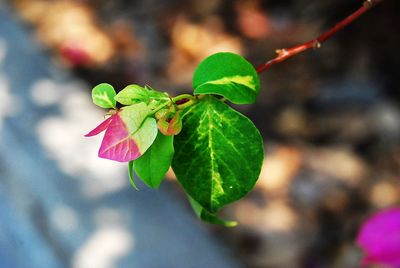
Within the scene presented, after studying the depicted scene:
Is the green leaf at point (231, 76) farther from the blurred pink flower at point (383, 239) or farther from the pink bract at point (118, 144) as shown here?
the blurred pink flower at point (383, 239)

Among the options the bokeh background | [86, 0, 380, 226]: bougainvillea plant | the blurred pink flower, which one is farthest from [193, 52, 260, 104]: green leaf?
the bokeh background

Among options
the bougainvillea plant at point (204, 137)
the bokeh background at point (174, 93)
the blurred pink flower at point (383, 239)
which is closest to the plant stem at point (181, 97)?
the bougainvillea plant at point (204, 137)

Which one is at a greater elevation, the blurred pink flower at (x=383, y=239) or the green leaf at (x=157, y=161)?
the blurred pink flower at (x=383, y=239)

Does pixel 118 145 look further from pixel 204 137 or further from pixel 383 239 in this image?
pixel 383 239

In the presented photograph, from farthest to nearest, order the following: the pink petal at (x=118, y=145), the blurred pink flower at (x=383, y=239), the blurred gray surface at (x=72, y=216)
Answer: the blurred gray surface at (x=72, y=216), the blurred pink flower at (x=383, y=239), the pink petal at (x=118, y=145)

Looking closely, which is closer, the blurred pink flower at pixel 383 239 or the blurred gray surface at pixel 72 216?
the blurred pink flower at pixel 383 239

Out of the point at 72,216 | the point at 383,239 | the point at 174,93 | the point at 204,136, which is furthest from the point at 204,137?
the point at 174,93

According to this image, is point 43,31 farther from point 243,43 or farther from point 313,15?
point 313,15
